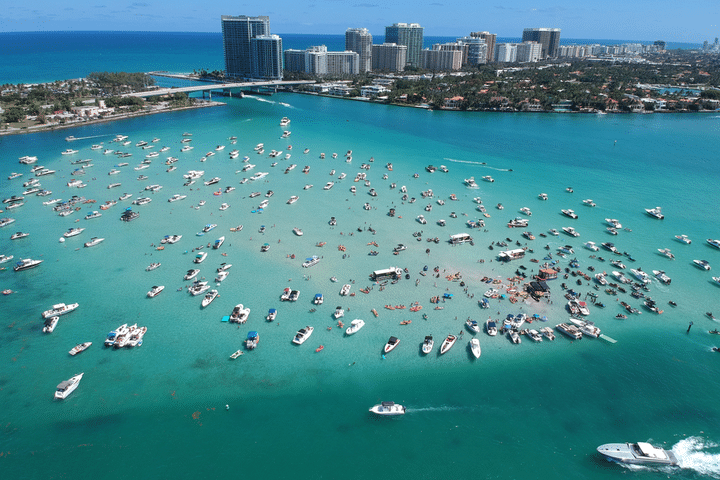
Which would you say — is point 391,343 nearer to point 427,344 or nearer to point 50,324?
point 427,344

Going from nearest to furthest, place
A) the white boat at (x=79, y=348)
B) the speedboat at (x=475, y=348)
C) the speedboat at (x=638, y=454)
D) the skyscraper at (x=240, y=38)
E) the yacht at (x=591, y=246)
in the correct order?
1. the speedboat at (x=638, y=454)
2. the white boat at (x=79, y=348)
3. the speedboat at (x=475, y=348)
4. the yacht at (x=591, y=246)
5. the skyscraper at (x=240, y=38)

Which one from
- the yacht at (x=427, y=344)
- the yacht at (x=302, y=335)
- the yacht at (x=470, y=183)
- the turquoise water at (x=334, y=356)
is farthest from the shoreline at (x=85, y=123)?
the yacht at (x=427, y=344)

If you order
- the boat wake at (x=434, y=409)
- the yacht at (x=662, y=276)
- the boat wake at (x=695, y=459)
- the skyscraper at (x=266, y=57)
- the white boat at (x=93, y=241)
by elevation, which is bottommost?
the boat wake at (x=695, y=459)

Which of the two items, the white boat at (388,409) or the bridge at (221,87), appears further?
the bridge at (221,87)

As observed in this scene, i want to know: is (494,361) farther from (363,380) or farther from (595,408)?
(363,380)

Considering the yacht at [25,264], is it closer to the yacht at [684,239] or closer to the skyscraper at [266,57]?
the yacht at [684,239]

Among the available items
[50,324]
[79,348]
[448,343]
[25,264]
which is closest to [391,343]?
[448,343]
